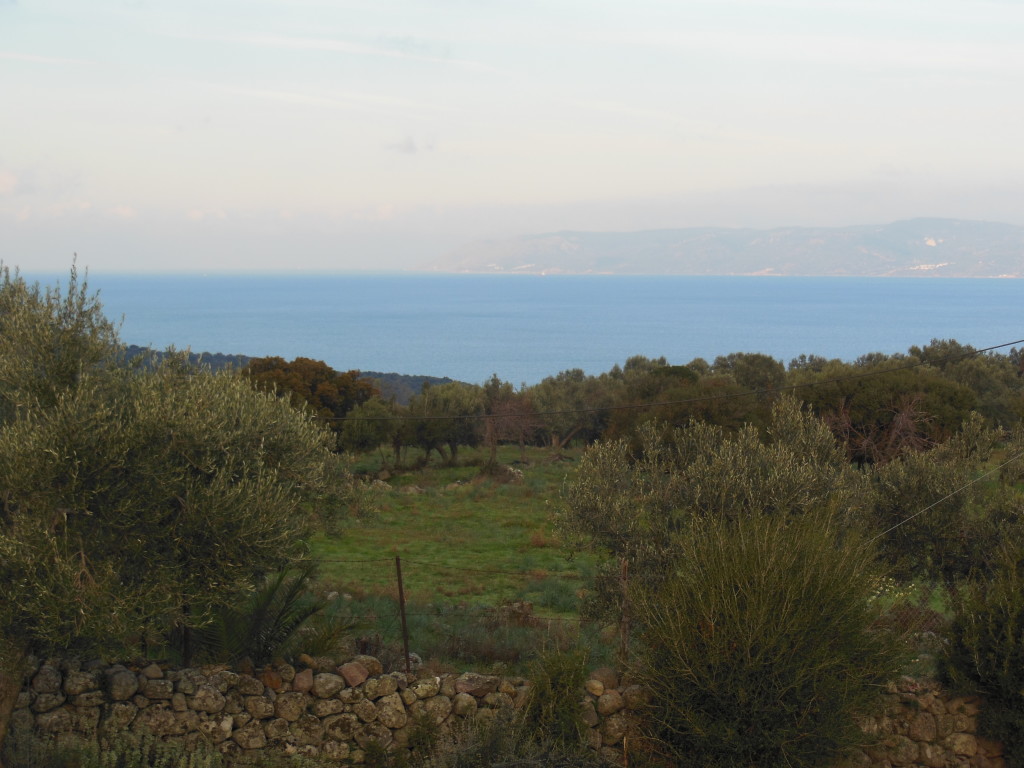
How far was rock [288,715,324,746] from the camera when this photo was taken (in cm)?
1155

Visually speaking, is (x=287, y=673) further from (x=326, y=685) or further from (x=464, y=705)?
(x=464, y=705)

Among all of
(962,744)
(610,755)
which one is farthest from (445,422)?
(962,744)

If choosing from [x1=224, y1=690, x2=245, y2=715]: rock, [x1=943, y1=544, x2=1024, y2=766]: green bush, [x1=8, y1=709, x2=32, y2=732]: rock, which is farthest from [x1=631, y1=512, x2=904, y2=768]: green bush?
[x1=8, y1=709, x2=32, y2=732]: rock

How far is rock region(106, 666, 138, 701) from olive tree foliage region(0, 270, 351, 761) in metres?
0.86

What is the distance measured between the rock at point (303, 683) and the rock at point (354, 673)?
0.41 m

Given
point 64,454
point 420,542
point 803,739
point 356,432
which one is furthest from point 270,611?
point 356,432

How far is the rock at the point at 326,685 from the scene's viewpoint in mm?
11680

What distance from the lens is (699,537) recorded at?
40.4 ft

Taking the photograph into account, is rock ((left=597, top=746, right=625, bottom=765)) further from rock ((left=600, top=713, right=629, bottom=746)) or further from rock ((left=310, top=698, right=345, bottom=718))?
rock ((left=310, top=698, right=345, bottom=718))

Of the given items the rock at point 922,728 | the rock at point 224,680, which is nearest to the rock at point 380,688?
the rock at point 224,680

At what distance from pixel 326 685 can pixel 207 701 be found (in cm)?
151

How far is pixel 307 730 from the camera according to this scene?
38.0 feet

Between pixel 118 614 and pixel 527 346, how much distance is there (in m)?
175

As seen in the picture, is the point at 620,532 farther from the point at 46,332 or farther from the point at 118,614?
the point at 46,332
